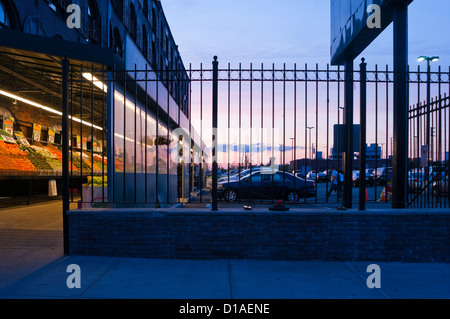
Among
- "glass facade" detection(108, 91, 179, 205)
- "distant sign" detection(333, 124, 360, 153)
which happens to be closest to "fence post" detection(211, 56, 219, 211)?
"glass facade" detection(108, 91, 179, 205)

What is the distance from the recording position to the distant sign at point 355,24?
6258 millimetres

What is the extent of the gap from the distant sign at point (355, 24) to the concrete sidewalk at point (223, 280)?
4.69 m

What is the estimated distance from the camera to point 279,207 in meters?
5.45

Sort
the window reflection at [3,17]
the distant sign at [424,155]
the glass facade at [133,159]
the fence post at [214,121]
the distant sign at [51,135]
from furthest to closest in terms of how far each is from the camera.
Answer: the distant sign at [51,135] → the window reflection at [3,17] → the distant sign at [424,155] → the glass facade at [133,159] → the fence post at [214,121]

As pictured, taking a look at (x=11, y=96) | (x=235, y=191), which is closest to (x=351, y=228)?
(x=235, y=191)

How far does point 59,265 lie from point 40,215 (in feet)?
16.7

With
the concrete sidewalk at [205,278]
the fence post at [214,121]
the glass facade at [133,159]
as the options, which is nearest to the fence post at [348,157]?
the concrete sidewalk at [205,278]

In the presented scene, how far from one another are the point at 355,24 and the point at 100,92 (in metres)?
7.33

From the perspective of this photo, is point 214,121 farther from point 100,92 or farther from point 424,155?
point 100,92

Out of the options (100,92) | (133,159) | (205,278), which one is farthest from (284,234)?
(100,92)

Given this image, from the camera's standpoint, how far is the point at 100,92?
9758mm

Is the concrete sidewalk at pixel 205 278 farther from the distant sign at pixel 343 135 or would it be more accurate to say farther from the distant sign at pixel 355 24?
the distant sign at pixel 355 24

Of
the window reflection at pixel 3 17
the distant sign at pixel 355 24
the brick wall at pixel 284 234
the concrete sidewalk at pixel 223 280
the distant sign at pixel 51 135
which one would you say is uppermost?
the window reflection at pixel 3 17

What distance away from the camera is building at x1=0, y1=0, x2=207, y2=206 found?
6.04 metres
